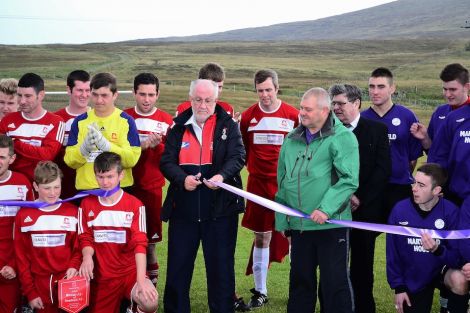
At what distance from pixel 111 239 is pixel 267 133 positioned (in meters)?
2.53

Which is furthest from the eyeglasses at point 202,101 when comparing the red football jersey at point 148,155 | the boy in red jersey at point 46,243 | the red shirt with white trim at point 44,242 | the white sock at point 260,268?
the white sock at point 260,268

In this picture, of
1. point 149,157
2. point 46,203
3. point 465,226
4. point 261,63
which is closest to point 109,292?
point 46,203

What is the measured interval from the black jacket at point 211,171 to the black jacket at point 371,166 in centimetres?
123

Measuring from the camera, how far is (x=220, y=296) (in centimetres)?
602

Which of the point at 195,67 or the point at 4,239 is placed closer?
the point at 4,239

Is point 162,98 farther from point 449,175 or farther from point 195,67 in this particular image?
point 449,175

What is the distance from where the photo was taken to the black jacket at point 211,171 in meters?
5.97

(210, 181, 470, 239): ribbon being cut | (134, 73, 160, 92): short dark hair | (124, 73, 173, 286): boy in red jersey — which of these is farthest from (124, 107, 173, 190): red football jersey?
(210, 181, 470, 239): ribbon being cut

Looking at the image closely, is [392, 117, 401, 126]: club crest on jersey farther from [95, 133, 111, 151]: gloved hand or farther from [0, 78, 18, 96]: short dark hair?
[0, 78, 18, 96]: short dark hair

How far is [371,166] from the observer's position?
20.4ft

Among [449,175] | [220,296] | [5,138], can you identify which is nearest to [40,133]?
[5,138]

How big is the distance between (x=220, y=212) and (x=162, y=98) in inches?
1957

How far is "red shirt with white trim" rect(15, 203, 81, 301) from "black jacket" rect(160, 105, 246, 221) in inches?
37.2

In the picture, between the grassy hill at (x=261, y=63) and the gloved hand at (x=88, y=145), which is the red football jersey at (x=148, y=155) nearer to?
the gloved hand at (x=88, y=145)
